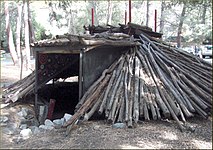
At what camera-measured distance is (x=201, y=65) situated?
327 inches

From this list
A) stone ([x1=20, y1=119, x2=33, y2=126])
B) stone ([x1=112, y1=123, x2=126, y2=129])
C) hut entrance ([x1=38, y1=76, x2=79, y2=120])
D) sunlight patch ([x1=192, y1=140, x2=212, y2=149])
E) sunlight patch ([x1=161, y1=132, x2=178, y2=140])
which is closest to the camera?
sunlight patch ([x1=192, y1=140, x2=212, y2=149])

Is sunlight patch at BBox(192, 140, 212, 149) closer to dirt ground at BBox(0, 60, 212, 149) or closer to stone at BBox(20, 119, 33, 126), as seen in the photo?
dirt ground at BBox(0, 60, 212, 149)

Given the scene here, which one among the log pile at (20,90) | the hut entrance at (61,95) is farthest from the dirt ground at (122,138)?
the hut entrance at (61,95)

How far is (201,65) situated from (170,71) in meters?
1.46

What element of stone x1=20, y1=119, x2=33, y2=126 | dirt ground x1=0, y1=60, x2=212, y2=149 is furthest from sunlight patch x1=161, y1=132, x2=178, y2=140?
stone x1=20, y1=119, x2=33, y2=126

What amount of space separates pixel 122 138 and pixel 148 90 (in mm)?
1962

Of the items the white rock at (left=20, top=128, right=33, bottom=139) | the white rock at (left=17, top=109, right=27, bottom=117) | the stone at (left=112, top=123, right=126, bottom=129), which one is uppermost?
the stone at (left=112, top=123, right=126, bottom=129)

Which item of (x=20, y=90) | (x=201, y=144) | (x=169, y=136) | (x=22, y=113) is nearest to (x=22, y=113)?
(x=22, y=113)

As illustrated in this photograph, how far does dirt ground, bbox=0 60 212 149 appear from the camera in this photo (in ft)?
15.8

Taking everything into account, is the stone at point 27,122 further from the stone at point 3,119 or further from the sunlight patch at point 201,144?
the sunlight patch at point 201,144

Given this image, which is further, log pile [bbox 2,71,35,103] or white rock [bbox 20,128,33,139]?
log pile [bbox 2,71,35,103]

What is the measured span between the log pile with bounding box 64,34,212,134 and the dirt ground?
0.65 ft

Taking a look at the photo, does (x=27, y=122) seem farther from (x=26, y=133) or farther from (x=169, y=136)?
(x=169, y=136)

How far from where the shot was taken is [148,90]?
6.74 metres
